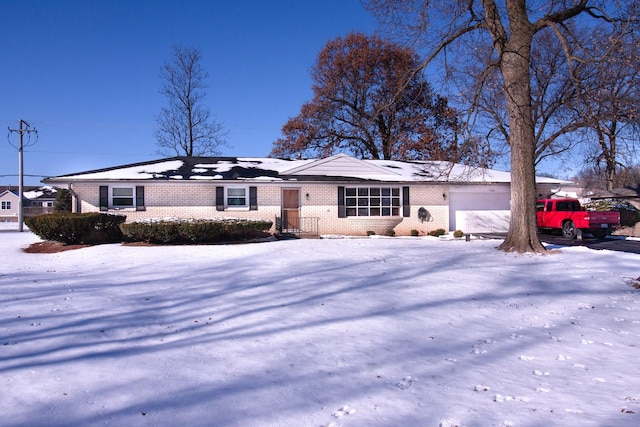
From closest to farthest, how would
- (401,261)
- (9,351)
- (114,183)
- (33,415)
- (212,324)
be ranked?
(33,415) → (9,351) → (212,324) → (401,261) → (114,183)

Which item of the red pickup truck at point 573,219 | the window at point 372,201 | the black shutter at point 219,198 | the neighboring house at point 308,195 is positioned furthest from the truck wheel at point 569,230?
the black shutter at point 219,198

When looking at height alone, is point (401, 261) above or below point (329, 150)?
below

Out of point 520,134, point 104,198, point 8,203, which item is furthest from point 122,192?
point 8,203

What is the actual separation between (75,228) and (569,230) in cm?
2015

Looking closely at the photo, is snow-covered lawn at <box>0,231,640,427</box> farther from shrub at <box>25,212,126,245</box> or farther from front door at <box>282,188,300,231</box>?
front door at <box>282,188,300,231</box>

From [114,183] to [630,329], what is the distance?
18.9 m

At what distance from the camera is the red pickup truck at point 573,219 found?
61.2 ft

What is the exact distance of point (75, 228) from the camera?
1548 centimetres

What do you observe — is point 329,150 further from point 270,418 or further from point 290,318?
point 270,418

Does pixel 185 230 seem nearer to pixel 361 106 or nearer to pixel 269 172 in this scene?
pixel 269 172

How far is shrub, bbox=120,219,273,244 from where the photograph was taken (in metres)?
15.5

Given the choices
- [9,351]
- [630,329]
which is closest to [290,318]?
[9,351]

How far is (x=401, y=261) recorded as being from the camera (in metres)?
11.0

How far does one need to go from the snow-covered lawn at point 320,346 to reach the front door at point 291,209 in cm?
1046
